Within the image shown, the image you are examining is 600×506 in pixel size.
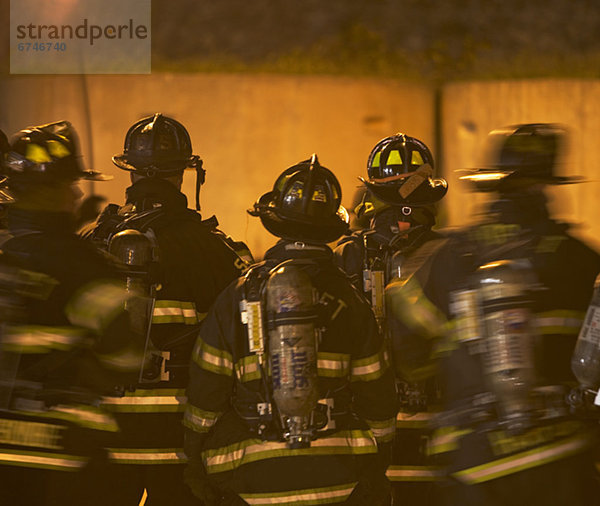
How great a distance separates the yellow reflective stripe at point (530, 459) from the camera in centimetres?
277

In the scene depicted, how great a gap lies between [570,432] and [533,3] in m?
6.26

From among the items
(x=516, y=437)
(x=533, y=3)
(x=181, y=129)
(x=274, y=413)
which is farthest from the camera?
(x=533, y=3)

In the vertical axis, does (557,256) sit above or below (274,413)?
above

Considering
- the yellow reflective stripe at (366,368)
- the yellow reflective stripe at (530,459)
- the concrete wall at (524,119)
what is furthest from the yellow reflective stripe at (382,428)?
the concrete wall at (524,119)

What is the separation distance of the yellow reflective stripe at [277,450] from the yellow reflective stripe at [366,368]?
0.21m

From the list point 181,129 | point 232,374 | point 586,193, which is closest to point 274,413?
point 232,374

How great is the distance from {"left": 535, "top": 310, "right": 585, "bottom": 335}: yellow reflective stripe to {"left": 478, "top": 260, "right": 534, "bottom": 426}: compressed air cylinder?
0.12 metres

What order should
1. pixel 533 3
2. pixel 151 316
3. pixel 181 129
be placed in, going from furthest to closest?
pixel 533 3 < pixel 181 129 < pixel 151 316

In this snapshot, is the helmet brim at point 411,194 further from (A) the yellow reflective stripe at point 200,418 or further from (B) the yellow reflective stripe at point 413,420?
(A) the yellow reflective stripe at point 200,418

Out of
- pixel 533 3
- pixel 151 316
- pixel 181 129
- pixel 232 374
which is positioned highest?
pixel 533 3

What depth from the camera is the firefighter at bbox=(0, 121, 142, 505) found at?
2.84 m

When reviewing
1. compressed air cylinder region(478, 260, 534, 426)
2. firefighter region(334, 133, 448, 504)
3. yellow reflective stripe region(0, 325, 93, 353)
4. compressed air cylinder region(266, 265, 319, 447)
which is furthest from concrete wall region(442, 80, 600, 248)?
yellow reflective stripe region(0, 325, 93, 353)

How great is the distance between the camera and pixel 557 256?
2.86 meters

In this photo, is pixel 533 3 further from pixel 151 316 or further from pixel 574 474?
pixel 574 474
